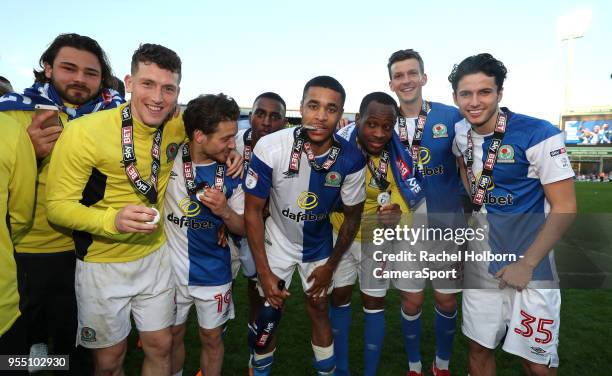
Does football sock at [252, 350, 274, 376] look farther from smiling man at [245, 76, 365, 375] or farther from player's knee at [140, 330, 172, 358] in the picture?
player's knee at [140, 330, 172, 358]

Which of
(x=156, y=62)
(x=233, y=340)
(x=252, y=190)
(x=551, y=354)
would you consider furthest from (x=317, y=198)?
(x=233, y=340)

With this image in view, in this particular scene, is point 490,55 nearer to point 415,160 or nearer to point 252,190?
point 415,160

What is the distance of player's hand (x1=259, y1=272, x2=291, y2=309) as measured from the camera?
308cm

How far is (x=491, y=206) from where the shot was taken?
305 centimetres

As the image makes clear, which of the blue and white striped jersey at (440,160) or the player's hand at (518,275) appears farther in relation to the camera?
the blue and white striped jersey at (440,160)

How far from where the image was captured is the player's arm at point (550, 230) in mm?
2766

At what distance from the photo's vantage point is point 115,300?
271cm

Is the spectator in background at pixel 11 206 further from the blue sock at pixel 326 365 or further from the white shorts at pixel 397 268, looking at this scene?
the white shorts at pixel 397 268

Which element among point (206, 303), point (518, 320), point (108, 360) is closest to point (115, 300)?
point (108, 360)

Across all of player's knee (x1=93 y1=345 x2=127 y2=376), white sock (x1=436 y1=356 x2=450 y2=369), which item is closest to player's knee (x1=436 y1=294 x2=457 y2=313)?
white sock (x1=436 y1=356 x2=450 y2=369)

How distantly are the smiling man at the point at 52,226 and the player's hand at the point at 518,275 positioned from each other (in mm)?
3169

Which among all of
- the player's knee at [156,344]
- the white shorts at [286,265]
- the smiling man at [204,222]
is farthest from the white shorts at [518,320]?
the player's knee at [156,344]

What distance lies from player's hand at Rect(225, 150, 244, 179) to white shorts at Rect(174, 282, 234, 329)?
2.87 ft

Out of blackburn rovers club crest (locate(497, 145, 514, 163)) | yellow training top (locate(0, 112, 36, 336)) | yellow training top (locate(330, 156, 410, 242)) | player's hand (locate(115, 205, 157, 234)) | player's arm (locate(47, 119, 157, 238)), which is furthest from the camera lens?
yellow training top (locate(330, 156, 410, 242))
